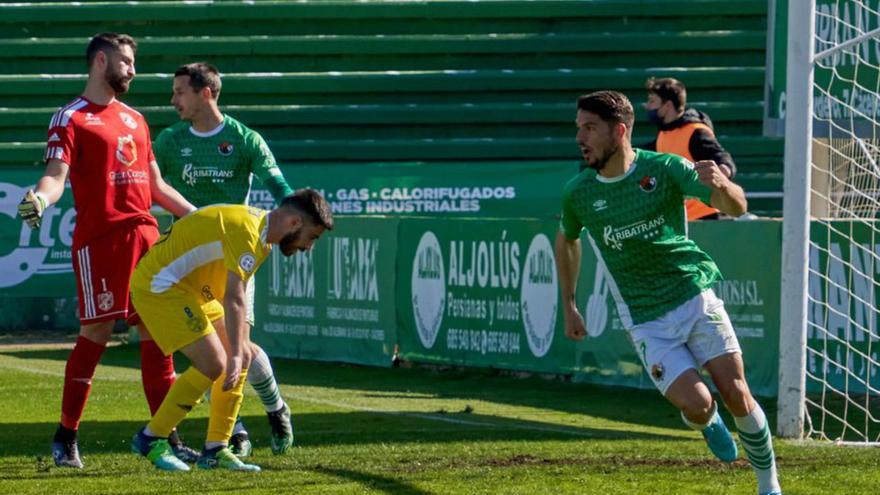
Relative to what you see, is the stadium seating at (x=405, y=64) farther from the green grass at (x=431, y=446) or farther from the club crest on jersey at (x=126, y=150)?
the club crest on jersey at (x=126, y=150)

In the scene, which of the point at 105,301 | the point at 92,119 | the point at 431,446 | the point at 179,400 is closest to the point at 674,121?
the point at 431,446

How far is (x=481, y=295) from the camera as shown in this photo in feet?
48.3

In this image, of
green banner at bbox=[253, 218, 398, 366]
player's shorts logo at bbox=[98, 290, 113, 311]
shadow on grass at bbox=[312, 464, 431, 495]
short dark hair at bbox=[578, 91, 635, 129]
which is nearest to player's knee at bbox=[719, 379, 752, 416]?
short dark hair at bbox=[578, 91, 635, 129]

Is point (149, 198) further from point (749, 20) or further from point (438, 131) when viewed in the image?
point (749, 20)

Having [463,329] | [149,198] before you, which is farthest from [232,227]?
[463,329]

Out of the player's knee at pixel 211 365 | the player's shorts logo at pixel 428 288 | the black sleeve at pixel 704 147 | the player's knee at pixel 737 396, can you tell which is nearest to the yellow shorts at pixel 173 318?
the player's knee at pixel 211 365

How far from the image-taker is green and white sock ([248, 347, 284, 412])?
877 centimetres

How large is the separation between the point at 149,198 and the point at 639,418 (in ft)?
14.2

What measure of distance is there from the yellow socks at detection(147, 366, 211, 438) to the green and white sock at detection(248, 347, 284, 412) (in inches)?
38.3

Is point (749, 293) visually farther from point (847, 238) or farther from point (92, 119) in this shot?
point (92, 119)

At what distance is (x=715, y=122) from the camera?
22766 millimetres

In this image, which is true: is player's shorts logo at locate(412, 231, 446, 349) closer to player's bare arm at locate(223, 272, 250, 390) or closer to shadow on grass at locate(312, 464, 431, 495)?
shadow on grass at locate(312, 464, 431, 495)

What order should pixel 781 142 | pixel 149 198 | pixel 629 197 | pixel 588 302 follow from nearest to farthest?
pixel 629 197
pixel 149 198
pixel 588 302
pixel 781 142

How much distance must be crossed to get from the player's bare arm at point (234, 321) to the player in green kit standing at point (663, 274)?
1587 mm
